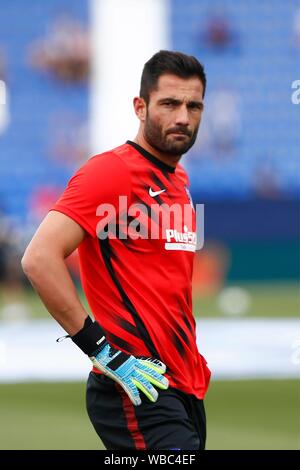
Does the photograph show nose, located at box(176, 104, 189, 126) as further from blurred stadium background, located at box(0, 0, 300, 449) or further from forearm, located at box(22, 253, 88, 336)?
blurred stadium background, located at box(0, 0, 300, 449)

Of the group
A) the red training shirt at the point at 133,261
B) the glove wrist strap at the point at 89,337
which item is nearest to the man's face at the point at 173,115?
the red training shirt at the point at 133,261

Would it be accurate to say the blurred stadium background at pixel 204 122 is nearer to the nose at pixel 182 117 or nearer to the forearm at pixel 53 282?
the nose at pixel 182 117

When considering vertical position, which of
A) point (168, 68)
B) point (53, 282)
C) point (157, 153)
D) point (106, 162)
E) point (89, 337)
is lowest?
point (89, 337)

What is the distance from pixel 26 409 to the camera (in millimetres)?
9797

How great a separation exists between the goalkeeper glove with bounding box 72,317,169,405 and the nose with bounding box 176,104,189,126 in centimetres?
92

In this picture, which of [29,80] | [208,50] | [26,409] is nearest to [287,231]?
[208,50]

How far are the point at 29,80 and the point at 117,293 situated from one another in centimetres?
2246

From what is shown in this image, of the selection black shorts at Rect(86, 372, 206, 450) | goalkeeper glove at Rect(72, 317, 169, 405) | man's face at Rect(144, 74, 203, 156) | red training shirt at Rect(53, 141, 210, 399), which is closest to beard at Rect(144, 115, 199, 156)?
man's face at Rect(144, 74, 203, 156)

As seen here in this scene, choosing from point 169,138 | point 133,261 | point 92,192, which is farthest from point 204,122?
point 92,192

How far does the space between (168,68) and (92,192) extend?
0.70 m

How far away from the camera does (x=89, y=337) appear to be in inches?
165

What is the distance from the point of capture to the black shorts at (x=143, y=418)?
419cm

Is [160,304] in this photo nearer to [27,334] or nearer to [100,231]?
[100,231]

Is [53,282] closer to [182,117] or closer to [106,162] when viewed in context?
[106,162]
